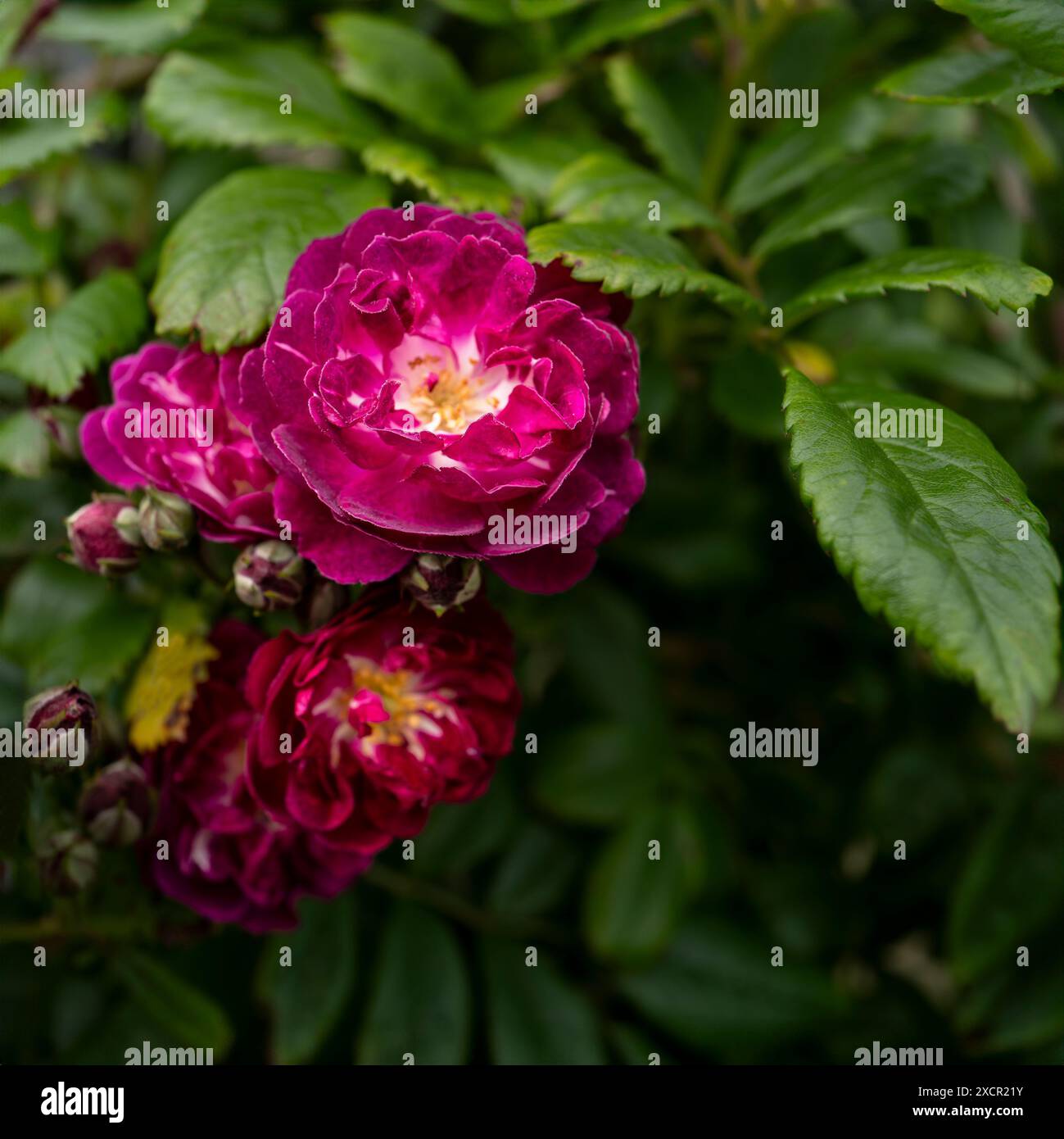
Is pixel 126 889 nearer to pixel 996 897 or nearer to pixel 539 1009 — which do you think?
pixel 539 1009

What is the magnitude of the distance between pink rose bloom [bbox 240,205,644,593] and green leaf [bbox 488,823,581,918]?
1.56 ft

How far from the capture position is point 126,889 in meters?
0.78

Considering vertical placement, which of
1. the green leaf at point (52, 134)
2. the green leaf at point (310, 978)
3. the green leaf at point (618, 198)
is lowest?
the green leaf at point (310, 978)

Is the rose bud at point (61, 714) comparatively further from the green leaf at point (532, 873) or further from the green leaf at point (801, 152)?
the green leaf at point (801, 152)

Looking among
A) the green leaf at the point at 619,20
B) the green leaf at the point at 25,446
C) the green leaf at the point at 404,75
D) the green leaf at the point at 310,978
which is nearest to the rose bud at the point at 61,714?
the green leaf at the point at 25,446

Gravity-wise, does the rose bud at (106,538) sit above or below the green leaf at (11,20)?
below

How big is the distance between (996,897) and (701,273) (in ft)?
2.04

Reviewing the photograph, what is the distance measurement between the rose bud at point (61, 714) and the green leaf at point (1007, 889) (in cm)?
72

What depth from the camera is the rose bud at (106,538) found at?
0.61 m

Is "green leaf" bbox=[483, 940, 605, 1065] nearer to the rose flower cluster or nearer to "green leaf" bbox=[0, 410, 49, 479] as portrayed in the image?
the rose flower cluster

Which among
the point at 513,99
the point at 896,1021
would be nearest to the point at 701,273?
the point at 513,99

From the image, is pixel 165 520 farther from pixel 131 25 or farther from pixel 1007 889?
pixel 1007 889

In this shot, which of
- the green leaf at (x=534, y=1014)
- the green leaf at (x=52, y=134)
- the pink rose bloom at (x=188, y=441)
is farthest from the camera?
the green leaf at (x=534, y=1014)
